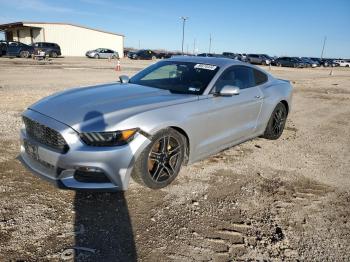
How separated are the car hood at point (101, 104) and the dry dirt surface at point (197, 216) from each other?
0.92m

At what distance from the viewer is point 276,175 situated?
5.02 meters

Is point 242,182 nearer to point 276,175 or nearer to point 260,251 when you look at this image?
point 276,175

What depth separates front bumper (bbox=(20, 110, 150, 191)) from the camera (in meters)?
3.48

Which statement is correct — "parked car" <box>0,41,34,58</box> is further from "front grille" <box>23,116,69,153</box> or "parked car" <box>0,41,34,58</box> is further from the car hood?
"front grille" <box>23,116,69,153</box>

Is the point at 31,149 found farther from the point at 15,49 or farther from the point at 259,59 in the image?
the point at 259,59

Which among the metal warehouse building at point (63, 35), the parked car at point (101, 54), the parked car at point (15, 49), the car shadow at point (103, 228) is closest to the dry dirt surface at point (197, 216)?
the car shadow at point (103, 228)

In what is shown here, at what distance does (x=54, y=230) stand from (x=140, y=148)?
1168 millimetres

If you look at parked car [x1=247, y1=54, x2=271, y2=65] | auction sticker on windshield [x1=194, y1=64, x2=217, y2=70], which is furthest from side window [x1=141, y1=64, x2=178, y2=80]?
parked car [x1=247, y1=54, x2=271, y2=65]

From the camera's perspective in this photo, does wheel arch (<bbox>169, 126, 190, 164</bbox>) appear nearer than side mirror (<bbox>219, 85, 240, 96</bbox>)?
Yes

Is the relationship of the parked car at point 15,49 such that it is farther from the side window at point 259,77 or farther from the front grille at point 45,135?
the front grille at point 45,135

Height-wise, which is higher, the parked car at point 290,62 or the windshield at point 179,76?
the windshield at point 179,76

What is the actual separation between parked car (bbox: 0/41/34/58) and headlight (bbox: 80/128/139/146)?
37.4 metres

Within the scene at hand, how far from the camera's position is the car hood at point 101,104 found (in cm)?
363

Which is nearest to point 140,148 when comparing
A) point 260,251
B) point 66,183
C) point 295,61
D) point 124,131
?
point 124,131
